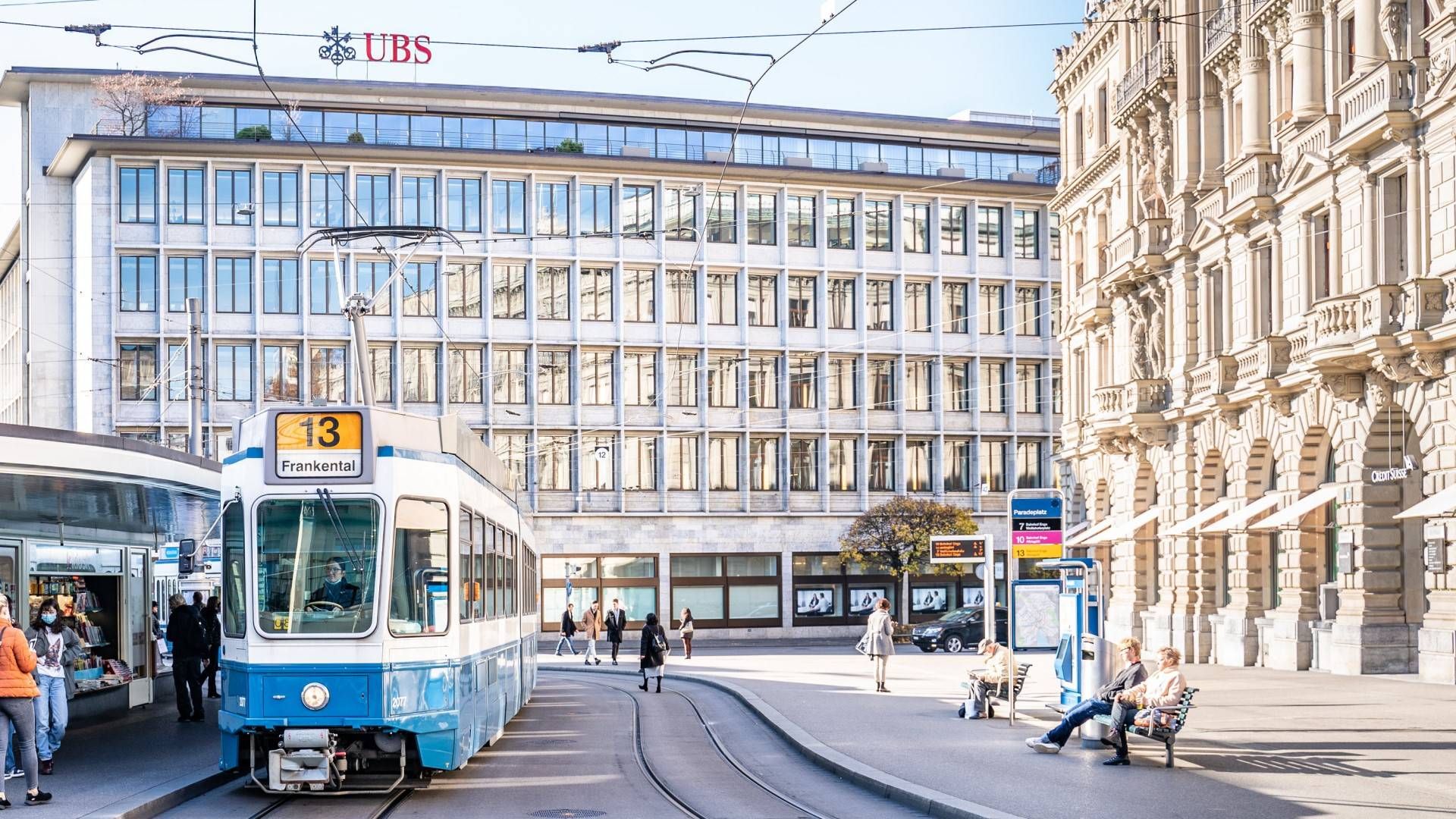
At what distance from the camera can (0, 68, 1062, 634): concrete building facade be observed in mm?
63094

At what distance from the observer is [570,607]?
182 feet

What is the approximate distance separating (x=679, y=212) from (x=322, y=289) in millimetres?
13502

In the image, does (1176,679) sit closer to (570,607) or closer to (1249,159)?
(1249,159)

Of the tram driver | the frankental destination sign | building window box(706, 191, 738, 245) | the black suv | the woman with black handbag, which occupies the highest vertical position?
building window box(706, 191, 738, 245)

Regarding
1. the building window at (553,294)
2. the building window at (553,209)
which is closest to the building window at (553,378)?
the building window at (553,294)

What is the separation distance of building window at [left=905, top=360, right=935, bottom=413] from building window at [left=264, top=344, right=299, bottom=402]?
76.8ft

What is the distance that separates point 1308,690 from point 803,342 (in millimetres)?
40764

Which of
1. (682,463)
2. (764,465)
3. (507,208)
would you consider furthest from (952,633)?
(507,208)

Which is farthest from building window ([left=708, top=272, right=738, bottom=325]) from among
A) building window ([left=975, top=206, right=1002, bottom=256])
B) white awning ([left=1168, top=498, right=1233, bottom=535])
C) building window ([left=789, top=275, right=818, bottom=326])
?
white awning ([left=1168, top=498, right=1233, bottom=535])

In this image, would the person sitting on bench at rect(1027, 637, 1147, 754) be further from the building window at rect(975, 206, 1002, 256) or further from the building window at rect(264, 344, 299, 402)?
the building window at rect(975, 206, 1002, 256)

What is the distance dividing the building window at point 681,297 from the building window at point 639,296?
0.57 m

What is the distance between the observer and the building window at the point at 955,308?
232ft

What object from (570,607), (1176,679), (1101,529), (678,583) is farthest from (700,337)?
(1176,679)

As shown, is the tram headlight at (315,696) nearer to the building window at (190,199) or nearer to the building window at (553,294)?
the building window at (553,294)
